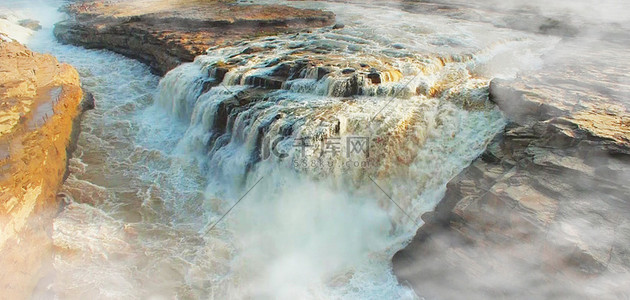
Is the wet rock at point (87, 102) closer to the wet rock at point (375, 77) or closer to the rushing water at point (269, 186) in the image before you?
the rushing water at point (269, 186)

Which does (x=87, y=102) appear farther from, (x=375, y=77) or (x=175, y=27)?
(x=375, y=77)

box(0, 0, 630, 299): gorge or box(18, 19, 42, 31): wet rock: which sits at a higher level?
box(18, 19, 42, 31): wet rock

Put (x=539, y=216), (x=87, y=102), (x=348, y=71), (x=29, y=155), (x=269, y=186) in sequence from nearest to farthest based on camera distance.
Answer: (x=539, y=216) < (x=29, y=155) < (x=269, y=186) < (x=348, y=71) < (x=87, y=102)

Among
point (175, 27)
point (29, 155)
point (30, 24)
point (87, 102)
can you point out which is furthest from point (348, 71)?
point (30, 24)

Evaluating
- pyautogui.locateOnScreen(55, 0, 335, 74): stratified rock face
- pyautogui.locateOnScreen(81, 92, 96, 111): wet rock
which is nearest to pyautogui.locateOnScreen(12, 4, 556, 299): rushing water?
pyautogui.locateOnScreen(81, 92, 96, 111): wet rock

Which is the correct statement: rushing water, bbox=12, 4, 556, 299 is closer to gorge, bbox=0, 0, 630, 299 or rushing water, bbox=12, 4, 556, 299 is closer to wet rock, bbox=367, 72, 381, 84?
gorge, bbox=0, 0, 630, 299

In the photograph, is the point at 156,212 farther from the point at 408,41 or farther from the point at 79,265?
the point at 408,41

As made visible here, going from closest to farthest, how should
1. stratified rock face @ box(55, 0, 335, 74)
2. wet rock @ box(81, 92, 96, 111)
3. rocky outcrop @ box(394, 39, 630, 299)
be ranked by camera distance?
rocky outcrop @ box(394, 39, 630, 299)
wet rock @ box(81, 92, 96, 111)
stratified rock face @ box(55, 0, 335, 74)

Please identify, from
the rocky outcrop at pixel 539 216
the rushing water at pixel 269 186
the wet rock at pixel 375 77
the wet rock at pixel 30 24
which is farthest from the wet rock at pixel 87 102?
the wet rock at pixel 30 24
